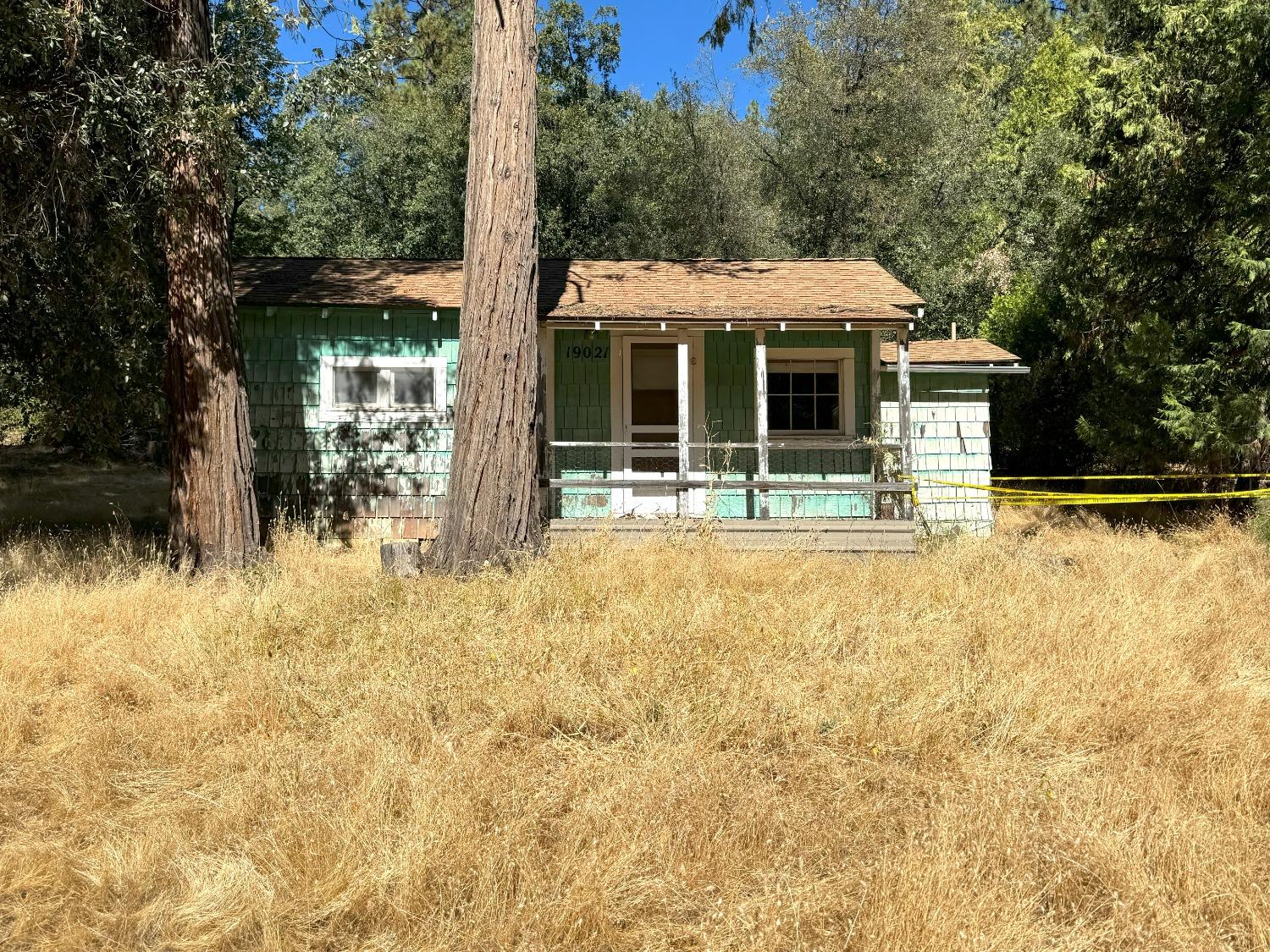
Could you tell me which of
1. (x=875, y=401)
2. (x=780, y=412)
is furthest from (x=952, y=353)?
(x=780, y=412)

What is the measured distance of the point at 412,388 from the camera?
496 inches

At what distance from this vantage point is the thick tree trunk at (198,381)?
8.84m

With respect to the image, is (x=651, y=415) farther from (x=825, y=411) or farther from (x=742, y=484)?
(x=742, y=484)

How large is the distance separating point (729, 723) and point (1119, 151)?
13.1 metres

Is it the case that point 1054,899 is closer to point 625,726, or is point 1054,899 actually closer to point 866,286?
point 625,726

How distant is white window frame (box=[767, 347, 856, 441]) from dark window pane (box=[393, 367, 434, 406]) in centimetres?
483

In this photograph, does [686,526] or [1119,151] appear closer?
[686,526]

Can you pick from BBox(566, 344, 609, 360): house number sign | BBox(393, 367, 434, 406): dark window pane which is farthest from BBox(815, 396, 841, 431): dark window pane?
BBox(393, 367, 434, 406): dark window pane

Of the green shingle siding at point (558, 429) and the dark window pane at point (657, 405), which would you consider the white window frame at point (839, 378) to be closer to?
the green shingle siding at point (558, 429)

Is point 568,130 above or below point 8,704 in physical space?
above

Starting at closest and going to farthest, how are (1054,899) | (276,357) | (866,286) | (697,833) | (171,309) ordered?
1. (1054,899)
2. (697,833)
3. (171,309)
4. (276,357)
5. (866,286)

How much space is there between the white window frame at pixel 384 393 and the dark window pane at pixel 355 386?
1.5 inches

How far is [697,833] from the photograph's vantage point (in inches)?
147

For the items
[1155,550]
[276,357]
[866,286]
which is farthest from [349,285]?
[1155,550]
